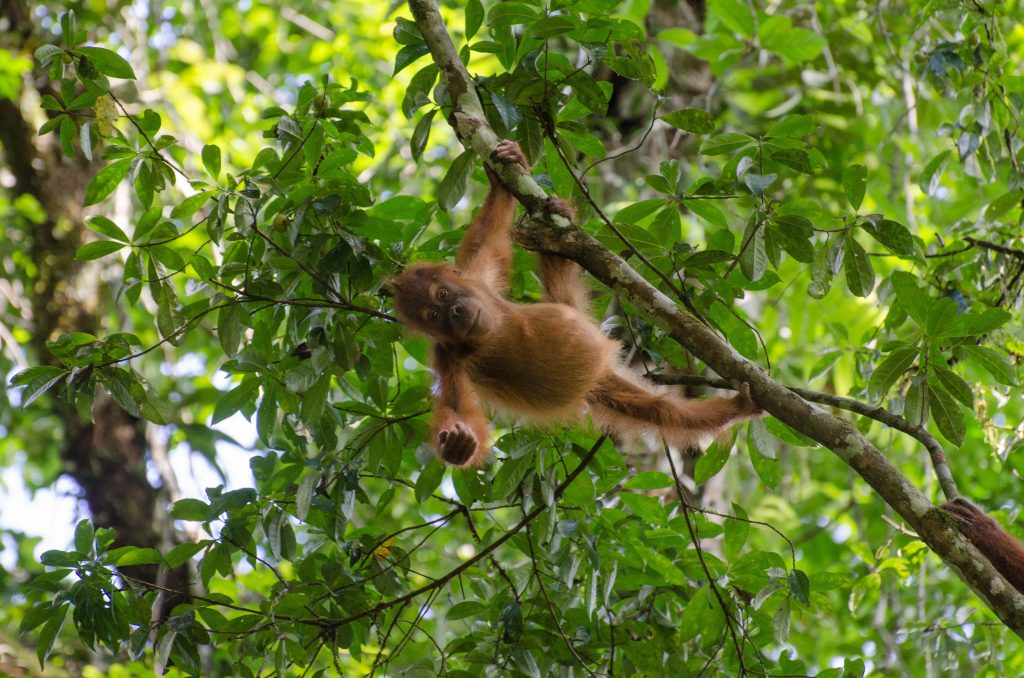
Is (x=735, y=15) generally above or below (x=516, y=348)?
above

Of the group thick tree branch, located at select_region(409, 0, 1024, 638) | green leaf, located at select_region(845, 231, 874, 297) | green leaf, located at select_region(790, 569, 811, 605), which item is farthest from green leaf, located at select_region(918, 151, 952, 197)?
green leaf, located at select_region(790, 569, 811, 605)

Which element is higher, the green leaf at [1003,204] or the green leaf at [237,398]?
the green leaf at [1003,204]

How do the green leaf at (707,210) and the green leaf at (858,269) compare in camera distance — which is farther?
the green leaf at (707,210)

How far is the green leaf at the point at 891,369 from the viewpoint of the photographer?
3072 millimetres

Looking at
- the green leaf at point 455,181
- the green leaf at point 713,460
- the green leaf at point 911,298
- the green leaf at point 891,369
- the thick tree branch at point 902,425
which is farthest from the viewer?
the green leaf at point 713,460

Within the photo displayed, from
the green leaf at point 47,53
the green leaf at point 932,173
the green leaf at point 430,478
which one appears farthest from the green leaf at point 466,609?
the green leaf at point 932,173

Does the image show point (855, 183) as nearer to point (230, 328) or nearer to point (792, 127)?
point (792, 127)

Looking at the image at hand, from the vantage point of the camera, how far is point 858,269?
3.34 m

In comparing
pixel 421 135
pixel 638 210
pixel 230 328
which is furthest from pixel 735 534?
pixel 230 328

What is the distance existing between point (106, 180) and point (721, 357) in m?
2.29

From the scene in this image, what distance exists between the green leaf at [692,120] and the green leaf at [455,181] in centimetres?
75

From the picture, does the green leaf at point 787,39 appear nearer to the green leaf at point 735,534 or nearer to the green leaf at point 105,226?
the green leaf at point 735,534

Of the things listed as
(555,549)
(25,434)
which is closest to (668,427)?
(555,549)

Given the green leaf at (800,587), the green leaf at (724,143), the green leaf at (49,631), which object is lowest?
the green leaf at (49,631)
